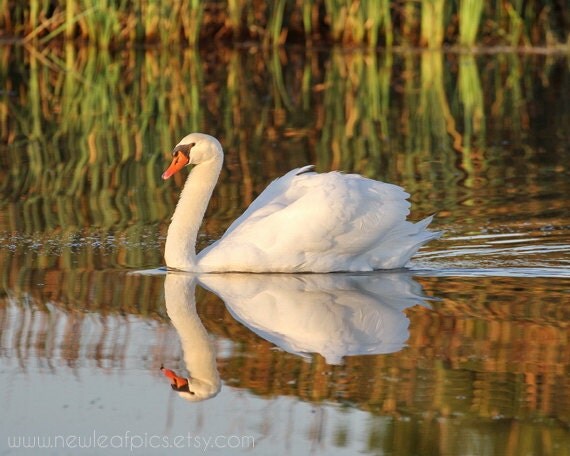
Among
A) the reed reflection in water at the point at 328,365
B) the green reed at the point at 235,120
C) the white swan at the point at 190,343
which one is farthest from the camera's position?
the green reed at the point at 235,120

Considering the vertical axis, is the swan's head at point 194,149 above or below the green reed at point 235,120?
below

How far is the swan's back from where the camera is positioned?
7.50 m

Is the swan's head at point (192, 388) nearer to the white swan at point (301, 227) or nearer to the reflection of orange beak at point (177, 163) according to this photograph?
the white swan at point (301, 227)

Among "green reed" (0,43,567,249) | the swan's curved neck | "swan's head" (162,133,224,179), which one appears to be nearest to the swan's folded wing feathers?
the swan's curved neck

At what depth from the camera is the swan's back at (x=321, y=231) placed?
750 cm

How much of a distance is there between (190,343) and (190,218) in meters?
1.75

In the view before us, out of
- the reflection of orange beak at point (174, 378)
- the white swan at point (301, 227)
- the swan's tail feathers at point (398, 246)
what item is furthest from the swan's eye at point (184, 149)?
the reflection of orange beak at point (174, 378)

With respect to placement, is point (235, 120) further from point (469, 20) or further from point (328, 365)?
point (328, 365)

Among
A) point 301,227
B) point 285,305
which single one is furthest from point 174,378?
point 301,227

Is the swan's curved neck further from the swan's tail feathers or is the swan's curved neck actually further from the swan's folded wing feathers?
the swan's tail feathers

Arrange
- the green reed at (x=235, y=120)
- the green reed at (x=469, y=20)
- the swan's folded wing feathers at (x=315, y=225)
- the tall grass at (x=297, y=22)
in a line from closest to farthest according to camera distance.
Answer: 1. the swan's folded wing feathers at (x=315, y=225)
2. the green reed at (x=235, y=120)
3. the green reed at (x=469, y=20)
4. the tall grass at (x=297, y=22)

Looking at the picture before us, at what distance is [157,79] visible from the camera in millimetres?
18094

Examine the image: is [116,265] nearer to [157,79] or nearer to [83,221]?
[83,221]

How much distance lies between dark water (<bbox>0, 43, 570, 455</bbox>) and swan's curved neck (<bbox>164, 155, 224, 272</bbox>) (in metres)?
0.10
